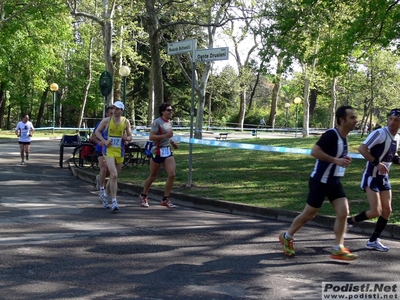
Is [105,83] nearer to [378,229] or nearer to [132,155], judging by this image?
[132,155]

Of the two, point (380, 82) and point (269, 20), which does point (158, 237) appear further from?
point (380, 82)

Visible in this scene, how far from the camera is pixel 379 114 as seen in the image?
69188 mm

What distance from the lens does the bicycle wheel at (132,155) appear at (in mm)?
17000

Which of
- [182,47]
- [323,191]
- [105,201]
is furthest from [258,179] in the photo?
[323,191]

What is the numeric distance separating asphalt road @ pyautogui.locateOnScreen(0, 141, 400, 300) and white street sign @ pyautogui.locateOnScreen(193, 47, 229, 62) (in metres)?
3.37

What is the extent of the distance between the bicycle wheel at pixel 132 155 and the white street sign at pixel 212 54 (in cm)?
547

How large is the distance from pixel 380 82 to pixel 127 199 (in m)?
32.7

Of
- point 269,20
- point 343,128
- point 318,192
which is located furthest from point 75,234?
point 269,20

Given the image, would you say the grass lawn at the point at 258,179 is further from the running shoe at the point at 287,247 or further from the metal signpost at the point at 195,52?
the running shoe at the point at 287,247

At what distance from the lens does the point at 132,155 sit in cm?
1783

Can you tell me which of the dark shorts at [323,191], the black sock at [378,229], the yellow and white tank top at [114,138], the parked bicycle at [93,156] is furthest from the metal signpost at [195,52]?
the dark shorts at [323,191]

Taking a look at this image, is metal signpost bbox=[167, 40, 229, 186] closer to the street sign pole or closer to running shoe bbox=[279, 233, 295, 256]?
the street sign pole

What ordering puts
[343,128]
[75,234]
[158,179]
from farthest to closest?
[158,179] < [75,234] < [343,128]

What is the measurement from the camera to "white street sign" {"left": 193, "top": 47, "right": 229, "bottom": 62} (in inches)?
453
